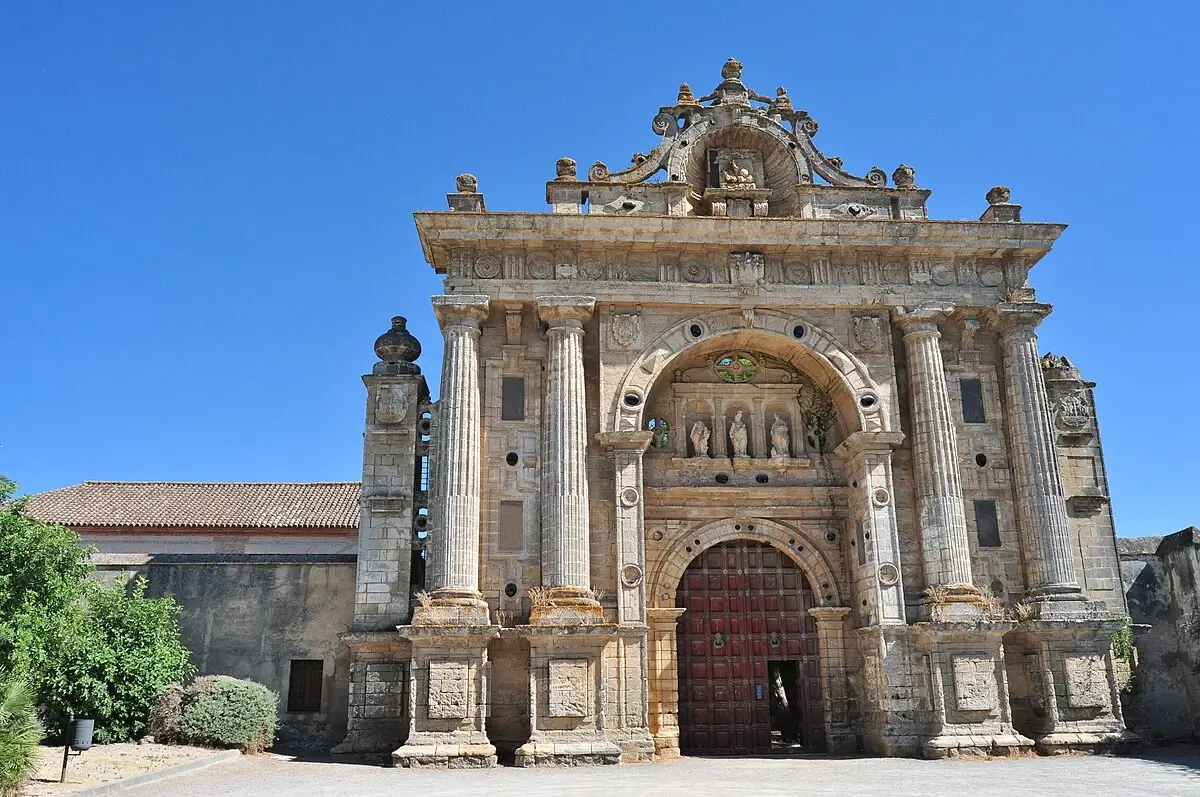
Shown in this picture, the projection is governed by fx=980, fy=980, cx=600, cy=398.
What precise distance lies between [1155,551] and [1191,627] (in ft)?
10.1

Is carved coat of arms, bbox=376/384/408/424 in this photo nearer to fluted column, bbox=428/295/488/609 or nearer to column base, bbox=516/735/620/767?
fluted column, bbox=428/295/488/609

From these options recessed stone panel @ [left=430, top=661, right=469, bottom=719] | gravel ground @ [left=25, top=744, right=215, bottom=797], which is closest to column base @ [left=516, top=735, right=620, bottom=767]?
recessed stone panel @ [left=430, top=661, right=469, bottom=719]

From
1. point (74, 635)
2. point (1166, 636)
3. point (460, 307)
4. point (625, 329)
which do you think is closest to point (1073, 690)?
point (1166, 636)

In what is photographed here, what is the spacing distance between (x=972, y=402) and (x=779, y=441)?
13.1 ft

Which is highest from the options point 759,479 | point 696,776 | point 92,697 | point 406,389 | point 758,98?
point 758,98

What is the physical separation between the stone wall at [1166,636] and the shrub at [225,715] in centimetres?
1603

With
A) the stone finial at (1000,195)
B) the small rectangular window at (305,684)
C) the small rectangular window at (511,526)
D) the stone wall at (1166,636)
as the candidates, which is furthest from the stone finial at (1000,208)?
the small rectangular window at (305,684)

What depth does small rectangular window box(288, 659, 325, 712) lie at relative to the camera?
62.4ft

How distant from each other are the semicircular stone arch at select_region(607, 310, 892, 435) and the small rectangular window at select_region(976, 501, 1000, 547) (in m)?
2.47

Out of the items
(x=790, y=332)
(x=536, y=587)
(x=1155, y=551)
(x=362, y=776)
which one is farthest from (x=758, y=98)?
(x=362, y=776)

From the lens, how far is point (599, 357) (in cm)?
1936

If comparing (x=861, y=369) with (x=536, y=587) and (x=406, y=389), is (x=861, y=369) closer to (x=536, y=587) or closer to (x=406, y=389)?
(x=536, y=587)

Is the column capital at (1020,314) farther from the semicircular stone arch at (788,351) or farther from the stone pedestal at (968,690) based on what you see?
the stone pedestal at (968,690)

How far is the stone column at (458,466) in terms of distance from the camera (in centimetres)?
1738
